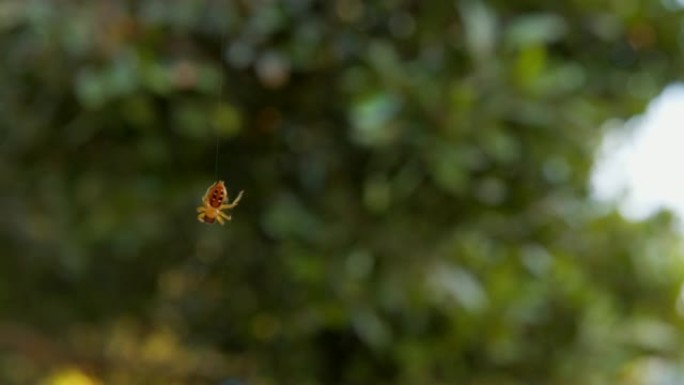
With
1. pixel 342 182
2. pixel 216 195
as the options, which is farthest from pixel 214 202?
pixel 342 182

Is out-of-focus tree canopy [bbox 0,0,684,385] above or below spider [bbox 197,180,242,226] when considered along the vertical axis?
above

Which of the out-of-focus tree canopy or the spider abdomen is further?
the out-of-focus tree canopy

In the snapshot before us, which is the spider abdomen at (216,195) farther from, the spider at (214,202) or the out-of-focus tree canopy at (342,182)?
the out-of-focus tree canopy at (342,182)

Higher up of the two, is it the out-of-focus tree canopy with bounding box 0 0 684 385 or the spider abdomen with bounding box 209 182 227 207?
the out-of-focus tree canopy with bounding box 0 0 684 385

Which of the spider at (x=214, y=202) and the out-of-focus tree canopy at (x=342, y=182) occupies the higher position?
the out-of-focus tree canopy at (x=342, y=182)

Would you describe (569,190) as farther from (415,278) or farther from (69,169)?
(69,169)

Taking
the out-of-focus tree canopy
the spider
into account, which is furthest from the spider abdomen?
the out-of-focus tree canopy

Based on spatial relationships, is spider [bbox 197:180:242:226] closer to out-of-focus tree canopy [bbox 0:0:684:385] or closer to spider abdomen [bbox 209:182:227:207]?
spider abdomen [bbox 209:182:227:207]

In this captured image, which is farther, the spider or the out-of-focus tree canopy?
the out-of-focus tree canopy

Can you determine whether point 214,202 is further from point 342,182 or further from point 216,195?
point 342,182

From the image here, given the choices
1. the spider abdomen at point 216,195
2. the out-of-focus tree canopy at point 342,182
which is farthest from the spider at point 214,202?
the out-of-focus tree canopy at point 342,182
